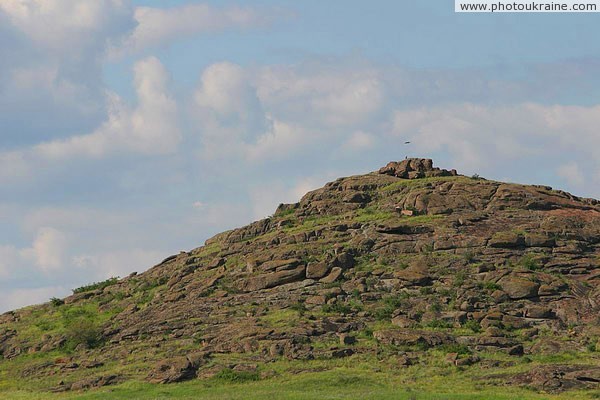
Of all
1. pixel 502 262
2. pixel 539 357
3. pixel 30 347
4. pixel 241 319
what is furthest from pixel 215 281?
pixel 539 357

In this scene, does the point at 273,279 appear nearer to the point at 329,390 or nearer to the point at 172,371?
the point at 172,371

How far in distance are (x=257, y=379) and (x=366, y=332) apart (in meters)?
11.3

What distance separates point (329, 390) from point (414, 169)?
4512cm

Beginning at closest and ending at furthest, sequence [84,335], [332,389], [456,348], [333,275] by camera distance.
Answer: [332,389] < [456,348] < [333,275] < [84,335]

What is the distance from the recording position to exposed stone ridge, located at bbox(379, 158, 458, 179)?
102000 mm

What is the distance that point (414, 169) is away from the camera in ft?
340

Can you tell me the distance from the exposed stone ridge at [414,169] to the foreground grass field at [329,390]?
3926 cm

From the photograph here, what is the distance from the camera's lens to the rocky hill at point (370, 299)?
70.8 meters

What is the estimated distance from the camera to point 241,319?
79.9 meters

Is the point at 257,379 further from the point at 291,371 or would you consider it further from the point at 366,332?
the point at 366,332

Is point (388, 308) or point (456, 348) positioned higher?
point (388, 308)

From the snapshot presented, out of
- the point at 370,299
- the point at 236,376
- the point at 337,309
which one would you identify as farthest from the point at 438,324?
the point at 236,376

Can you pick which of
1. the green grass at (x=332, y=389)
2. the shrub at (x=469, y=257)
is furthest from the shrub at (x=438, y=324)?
the shrub at (x=469, y=257)

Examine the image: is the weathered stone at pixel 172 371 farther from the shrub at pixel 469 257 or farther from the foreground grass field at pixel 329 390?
the shrub at pixel 469 257
